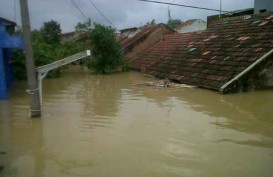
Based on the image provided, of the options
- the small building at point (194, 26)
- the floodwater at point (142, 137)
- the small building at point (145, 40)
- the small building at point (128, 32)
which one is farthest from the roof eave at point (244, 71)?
the small building at point (128, 32)

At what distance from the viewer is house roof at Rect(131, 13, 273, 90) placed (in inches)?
572

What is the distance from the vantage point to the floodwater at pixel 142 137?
602 cm

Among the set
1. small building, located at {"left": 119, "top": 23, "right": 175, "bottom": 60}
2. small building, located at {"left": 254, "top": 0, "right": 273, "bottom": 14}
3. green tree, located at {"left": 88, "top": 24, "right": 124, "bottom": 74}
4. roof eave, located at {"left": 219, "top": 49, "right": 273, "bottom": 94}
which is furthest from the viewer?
small building, located at {"left": 119, "top": 23, "right": 175, "bottom": 60}

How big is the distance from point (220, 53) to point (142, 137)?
10.0m

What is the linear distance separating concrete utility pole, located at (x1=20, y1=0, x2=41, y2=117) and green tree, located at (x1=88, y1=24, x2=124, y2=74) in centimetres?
1598

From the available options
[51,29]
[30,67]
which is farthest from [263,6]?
[51,29]

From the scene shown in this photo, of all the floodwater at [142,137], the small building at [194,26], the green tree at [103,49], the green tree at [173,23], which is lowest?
the floodwater at [142,137]

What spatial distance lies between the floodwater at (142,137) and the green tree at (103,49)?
41.8ft

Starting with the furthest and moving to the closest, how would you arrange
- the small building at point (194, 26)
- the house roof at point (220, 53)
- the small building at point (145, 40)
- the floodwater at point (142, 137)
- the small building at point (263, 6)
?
the small building at point (194, 26) < the small building at point (145, 40) < the small building at point (263, 6) < the house roof at point (220, 53) < the floodwater at point (142, 137)

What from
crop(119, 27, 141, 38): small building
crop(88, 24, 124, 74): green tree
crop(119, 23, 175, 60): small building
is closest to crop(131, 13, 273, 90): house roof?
crop(88, 24, 124, 74): green tree

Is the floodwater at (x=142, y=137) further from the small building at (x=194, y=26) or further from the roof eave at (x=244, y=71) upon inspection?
the small building at (x=194, y=26)

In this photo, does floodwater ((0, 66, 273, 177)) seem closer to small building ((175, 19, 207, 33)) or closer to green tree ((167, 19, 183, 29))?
small building ((175, 19, 207, 33))

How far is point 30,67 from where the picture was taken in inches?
396

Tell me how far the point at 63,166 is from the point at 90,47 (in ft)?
69.4
